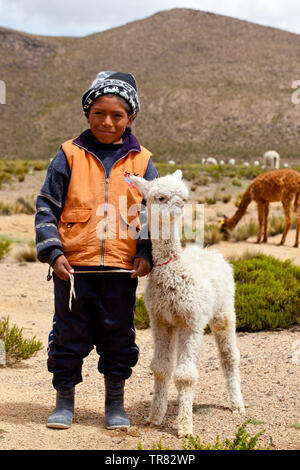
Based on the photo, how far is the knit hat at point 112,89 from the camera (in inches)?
156

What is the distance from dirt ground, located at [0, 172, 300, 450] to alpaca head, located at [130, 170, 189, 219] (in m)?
1.46

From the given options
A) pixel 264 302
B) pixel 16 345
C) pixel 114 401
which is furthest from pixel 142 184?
pixel 264 302

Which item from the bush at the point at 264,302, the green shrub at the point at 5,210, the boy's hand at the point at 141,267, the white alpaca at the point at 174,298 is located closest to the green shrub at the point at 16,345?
the bush at the point at 264,302

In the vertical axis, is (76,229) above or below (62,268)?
above

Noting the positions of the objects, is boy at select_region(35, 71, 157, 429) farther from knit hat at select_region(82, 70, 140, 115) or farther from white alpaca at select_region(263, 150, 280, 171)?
white alpaca at select_region(263, 150, 280, 171)

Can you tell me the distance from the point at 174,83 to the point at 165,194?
244 feet

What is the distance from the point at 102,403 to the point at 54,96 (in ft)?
246

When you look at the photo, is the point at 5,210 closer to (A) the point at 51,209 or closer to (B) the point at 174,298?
(A) the point at 51,209

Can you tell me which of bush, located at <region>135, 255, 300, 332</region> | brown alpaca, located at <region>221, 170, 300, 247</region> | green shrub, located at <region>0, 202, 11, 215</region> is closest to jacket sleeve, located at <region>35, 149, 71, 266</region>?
bush, located at <region>135, 255, 300, 332</region>

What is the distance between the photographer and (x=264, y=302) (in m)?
7.18

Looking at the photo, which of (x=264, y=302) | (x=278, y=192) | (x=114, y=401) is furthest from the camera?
(x=278, y=192)

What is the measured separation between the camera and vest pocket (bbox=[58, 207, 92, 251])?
384cm

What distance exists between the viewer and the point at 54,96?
251ft

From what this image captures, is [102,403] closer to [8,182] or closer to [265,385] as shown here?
[265,385]
